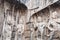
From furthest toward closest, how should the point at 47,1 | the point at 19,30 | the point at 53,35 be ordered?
the point at 19,30 → the point at 47,1 → the point at 53,35

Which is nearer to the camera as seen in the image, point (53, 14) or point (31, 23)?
point (53, 14)

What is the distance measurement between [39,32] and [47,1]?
1.36 feet

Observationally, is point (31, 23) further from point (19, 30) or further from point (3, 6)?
point (3, 6)

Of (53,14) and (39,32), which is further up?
(53,14)

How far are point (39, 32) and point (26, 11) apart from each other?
39cm

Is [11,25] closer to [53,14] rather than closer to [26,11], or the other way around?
[26,11]

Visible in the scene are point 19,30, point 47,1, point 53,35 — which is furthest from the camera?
point 19,30

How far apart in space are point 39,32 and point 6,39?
0.44 metres

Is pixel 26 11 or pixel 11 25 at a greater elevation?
pixel 26 11

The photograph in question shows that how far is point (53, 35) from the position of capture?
180cm

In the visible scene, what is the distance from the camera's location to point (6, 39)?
194 centimetres

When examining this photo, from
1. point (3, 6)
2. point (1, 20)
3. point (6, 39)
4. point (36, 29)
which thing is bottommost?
point (6, 39)

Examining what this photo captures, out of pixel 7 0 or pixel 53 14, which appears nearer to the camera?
pixel 53 14

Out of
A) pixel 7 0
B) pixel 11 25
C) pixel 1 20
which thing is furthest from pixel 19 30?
pixel 7 0
